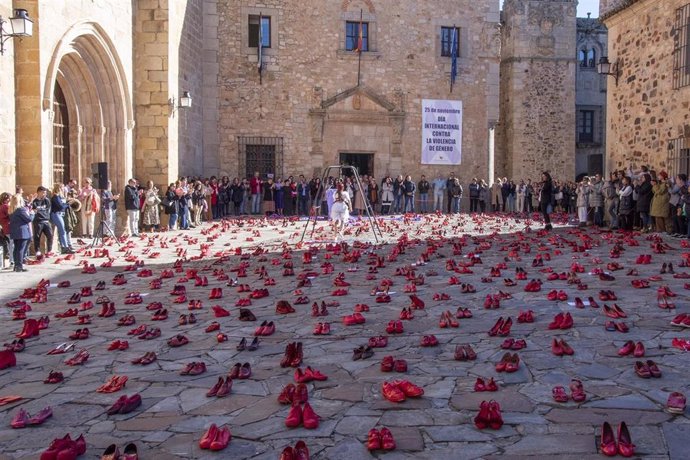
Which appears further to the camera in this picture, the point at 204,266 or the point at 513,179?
the point at 513,179

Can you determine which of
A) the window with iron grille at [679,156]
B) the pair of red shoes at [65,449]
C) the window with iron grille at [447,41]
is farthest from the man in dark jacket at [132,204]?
the window with iron grille at [447,41]

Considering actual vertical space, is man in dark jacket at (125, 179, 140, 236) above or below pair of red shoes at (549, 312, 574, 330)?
above

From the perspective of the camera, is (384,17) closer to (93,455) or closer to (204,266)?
(204,266)

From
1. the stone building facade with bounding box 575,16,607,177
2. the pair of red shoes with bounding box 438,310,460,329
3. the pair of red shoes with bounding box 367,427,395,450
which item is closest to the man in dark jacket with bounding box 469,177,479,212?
the stone building facade with bounding box 575,16,607,177

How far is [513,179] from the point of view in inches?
1323

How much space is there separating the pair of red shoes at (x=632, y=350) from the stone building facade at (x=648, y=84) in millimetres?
12588

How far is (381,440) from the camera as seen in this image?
12.6ft

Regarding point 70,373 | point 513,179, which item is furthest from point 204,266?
point 513,179

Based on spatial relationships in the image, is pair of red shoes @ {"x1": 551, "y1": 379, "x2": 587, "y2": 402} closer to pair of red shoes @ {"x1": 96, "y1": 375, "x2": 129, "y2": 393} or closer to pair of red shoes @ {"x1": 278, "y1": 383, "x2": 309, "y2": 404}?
pair of red shoes @ {"x1": 278, "y1": 383, "x2": 309, "y2": 404}

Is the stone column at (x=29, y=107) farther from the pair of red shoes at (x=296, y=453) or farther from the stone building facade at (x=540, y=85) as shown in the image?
the stone building facade at (x=540, y=85)

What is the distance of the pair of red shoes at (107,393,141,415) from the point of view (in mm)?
4508

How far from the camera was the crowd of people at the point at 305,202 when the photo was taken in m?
13.2

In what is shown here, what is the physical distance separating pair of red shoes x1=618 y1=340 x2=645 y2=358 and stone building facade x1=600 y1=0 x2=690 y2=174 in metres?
12.6

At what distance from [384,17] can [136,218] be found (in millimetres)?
14044
